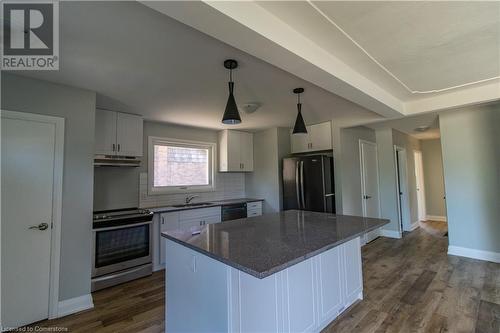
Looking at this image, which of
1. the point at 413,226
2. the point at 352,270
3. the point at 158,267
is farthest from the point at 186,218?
the point at 413,226

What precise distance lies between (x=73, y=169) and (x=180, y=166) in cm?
197

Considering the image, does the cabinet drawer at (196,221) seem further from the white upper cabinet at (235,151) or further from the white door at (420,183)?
the white door at (420,183)

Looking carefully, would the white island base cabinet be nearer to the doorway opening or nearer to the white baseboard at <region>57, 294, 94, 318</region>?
the white baseboard at <region>57, 294, 94, 318</region>

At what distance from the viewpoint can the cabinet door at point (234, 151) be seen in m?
4.74

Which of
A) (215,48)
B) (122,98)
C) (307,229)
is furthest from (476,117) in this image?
(122,98)

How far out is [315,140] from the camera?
4.57 metres

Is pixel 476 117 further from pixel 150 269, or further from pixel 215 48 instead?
pixel 150 269

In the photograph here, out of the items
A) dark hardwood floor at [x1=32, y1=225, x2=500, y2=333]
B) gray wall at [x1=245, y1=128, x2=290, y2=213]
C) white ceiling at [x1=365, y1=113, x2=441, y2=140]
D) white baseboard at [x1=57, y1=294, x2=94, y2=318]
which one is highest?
white ceiling at [x1=365, y1=113, x2=441, y2=140]

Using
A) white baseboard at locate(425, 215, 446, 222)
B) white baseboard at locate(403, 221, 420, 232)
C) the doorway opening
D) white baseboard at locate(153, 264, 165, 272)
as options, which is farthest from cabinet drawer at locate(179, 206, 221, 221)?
white baseboard at locate(425, 215, 446, 222)

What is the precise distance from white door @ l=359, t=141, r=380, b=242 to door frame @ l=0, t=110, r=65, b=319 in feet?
15.8

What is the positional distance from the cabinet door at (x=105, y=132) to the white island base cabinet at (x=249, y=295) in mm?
2026

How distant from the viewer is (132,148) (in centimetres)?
351

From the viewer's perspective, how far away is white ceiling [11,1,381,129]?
1554mm

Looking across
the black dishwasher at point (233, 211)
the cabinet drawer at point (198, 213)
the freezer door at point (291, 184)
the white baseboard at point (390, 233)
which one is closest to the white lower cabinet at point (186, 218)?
the cabinet drawer at point (198, 213)
